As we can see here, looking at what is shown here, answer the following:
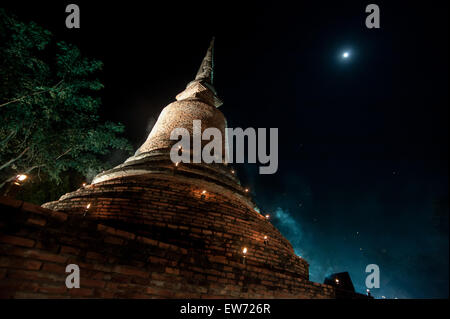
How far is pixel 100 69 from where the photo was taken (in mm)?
8594

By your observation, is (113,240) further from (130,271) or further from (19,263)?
(19,263)

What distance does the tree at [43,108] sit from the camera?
657cm

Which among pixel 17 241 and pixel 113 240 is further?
→ pixel 113 240

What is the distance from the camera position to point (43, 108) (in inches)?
320

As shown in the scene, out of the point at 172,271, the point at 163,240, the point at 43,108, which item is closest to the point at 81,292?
the point at 172,271

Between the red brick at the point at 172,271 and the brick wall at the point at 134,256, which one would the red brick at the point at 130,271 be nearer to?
the brick wall at the point at 134,256

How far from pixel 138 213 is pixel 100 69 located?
7526 mm

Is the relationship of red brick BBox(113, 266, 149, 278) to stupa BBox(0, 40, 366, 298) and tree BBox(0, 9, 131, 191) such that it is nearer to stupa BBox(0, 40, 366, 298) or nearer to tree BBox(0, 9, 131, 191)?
stupa BBox(0, 40, 366, 298)

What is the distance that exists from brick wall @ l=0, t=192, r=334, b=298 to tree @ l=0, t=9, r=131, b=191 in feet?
17.4

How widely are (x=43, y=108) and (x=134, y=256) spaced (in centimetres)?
881

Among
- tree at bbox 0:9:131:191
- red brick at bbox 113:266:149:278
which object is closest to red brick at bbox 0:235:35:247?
red brick at bbox 113:266:149:278

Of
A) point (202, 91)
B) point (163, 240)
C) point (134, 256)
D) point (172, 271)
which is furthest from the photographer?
point (202, 91)

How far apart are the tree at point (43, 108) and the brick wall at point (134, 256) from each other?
5297 mm
